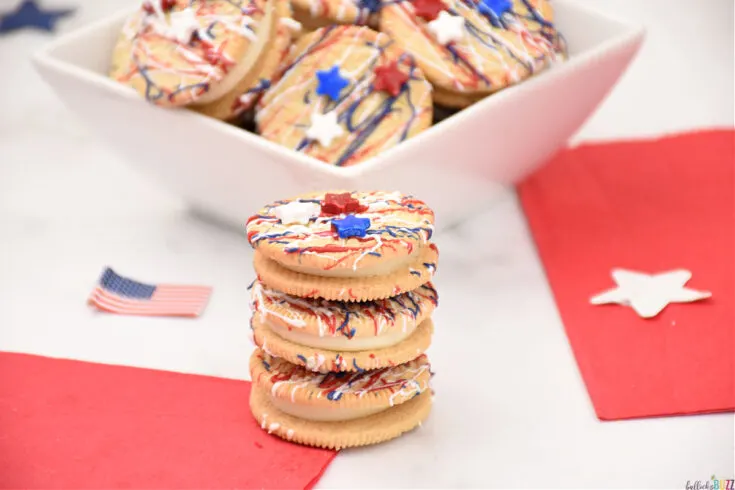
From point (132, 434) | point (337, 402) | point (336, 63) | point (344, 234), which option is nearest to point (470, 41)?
point (336, 63)

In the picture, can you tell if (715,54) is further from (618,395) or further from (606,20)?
(618,395)

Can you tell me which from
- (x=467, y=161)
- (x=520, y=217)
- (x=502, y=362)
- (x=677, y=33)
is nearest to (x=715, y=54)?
(x=677, y=33)

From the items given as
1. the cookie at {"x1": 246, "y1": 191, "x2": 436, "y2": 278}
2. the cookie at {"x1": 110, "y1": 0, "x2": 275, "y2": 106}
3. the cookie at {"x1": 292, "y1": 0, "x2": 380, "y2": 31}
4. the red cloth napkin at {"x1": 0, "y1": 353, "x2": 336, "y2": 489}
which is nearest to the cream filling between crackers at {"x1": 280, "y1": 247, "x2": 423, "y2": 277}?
the cookie at {"x1": 246, "y1": 191, "x2": 436, "y2": 278}

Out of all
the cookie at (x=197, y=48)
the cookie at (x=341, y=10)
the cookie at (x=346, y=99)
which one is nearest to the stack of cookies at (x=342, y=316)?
the cookie at (x=346, y=99)

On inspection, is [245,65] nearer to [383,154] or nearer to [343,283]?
[383,154]

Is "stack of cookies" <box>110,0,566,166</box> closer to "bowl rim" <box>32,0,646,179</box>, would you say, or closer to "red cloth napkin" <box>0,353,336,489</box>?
"bowl rim" <box>32,0,646,179</box>
